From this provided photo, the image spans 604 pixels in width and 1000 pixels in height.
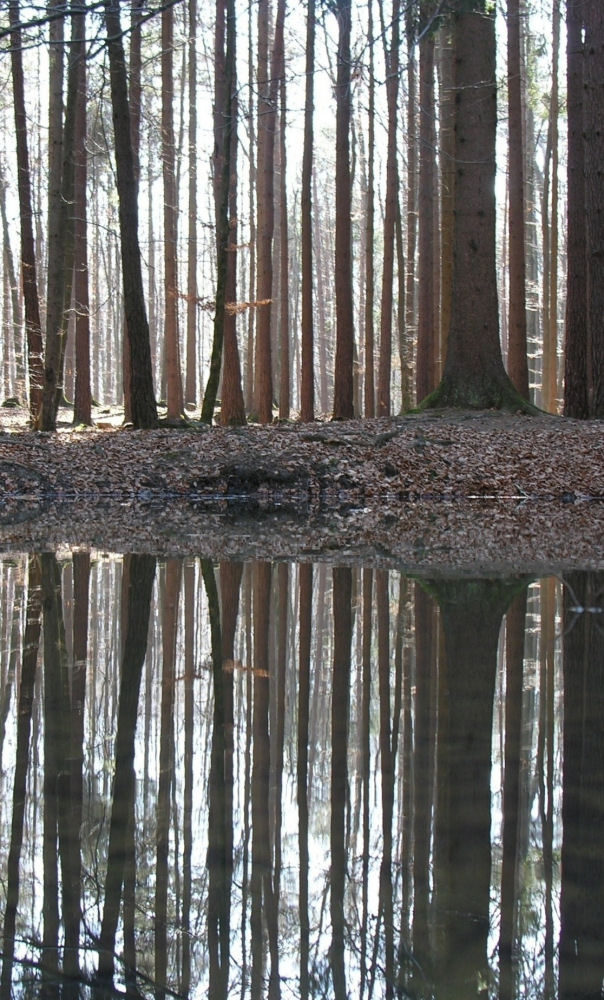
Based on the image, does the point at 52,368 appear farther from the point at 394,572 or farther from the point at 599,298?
the point at 394,572

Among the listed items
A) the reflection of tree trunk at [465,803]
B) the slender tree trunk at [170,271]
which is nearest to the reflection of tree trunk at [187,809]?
the reflection of tree trunk at [465,803]

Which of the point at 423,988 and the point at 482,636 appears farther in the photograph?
the point at 482,636

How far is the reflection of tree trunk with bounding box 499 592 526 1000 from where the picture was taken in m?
1.99

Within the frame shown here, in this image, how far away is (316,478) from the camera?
1382 centimetres

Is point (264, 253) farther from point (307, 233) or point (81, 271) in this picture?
point (81, 271)

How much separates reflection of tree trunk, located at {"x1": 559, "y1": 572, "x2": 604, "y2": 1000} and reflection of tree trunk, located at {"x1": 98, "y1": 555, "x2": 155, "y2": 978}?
0.94m

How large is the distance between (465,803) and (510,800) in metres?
0.13

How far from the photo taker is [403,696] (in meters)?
3.75

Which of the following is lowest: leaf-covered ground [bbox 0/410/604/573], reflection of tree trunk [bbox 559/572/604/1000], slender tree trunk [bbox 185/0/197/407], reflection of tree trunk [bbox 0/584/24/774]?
reflection of tree trunk [bbox 559/572/604/1000]

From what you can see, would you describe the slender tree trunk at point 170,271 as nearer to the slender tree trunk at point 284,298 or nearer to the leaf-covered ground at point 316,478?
the slender tree trunk at point 284,298

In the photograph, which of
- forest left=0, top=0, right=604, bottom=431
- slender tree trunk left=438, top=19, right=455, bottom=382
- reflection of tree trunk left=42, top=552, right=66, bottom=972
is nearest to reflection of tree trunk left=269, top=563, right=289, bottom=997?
reflection of tree trunk left=42, top=552, right=66, bottom=972

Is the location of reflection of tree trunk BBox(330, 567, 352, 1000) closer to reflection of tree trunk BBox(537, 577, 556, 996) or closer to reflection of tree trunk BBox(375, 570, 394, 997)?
reflection of tree trunk BBox(375, 570, 394, 997)

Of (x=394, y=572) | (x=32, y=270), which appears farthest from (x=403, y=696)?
(x=32, y=270)

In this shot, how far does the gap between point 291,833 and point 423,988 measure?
29.0 inches
